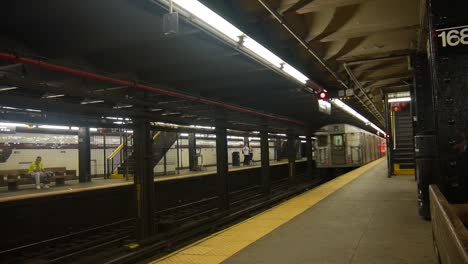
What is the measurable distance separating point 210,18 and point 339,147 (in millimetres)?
17127

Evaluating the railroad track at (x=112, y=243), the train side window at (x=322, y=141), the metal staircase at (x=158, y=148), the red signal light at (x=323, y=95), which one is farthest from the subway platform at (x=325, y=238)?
the train side window at (x=322, y=141)

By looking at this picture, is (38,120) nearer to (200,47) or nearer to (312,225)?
(200,47)

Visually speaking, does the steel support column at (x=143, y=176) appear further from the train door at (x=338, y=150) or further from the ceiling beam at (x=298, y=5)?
the train door at (x=338, y=150)

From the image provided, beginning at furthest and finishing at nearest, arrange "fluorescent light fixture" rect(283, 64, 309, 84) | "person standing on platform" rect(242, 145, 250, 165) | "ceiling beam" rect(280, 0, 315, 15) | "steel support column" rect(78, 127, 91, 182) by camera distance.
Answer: "person standing on platform" rect(242, 145, 250, 165), "steel support column" rect(78, 127, 91, 182), "fluorescent light fixture" rect(283, 64, 309, 84), "ceiling beam" rect(280, 0, 315, 15)

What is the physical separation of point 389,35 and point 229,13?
3.41 m

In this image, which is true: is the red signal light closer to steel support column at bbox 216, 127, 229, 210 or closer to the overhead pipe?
the overhead pipe

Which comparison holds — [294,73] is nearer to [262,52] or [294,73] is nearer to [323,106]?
[262,52]

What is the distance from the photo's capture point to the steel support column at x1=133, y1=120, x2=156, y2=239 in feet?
23.8

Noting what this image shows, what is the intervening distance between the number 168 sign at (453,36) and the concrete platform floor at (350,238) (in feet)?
7.55

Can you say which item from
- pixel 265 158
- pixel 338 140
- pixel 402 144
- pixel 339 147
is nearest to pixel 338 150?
pixel 339 147

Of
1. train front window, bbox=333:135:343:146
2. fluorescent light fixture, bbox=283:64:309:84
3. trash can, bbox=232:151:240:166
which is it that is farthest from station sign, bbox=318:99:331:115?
trash can, bbox=232:151:240:166

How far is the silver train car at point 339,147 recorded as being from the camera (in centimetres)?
2020

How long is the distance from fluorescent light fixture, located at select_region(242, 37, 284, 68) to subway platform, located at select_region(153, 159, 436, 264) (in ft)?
8.63

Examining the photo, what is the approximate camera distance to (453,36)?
2.42 m
